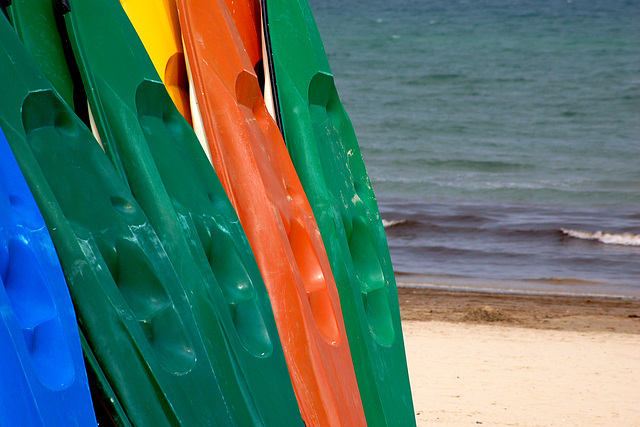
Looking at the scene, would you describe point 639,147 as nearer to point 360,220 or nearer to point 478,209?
point 478,209

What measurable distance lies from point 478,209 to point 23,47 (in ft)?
34.7

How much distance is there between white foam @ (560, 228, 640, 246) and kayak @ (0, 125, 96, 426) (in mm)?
9034

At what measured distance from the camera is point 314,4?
68.6 meters

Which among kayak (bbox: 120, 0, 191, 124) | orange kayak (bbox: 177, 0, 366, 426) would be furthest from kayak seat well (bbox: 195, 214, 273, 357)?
kayak (bbox: 120, 0, 191, 124)

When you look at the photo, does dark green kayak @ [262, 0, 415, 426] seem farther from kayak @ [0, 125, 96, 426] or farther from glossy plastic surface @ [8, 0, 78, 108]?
kayak @ [0, 125, 96, 426]

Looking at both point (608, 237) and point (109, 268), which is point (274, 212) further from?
point (608, 237)

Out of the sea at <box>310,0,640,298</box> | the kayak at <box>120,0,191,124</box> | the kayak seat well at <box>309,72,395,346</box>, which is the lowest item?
the sea at <box>310,0,640,298</box>

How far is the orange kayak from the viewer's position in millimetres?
2555

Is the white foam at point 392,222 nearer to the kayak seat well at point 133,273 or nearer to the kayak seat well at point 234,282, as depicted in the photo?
the kayak seat well at point 234,282

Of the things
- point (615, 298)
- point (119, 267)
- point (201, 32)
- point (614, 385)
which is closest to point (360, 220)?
point (201, 32)

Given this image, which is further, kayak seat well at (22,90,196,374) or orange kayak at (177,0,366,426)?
orange kayak at (177,0,366,426)

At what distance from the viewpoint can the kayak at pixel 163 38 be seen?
2898mm

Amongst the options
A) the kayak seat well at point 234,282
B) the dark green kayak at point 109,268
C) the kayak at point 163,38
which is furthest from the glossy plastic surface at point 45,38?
the kayak seat well at point 234,282

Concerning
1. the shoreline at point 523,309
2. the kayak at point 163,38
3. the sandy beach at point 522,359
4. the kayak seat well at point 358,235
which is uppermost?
the kayak at point 163,38
